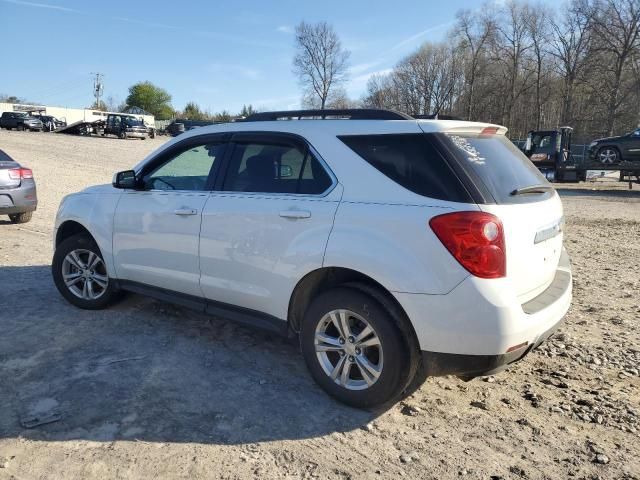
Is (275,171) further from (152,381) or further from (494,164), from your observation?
(152,381)

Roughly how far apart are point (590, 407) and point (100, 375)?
10.8ft

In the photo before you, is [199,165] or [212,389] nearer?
[212,389]

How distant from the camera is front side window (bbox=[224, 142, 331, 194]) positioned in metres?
3.49

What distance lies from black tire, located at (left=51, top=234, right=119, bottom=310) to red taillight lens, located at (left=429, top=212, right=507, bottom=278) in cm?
326

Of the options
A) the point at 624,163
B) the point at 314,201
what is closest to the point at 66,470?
the point at 314,201

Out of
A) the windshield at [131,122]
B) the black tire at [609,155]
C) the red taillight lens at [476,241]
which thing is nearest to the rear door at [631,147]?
the black tire at [609,155]

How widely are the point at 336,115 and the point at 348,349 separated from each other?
1.58 metres

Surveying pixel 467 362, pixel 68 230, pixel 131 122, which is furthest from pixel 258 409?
pixel 131 122

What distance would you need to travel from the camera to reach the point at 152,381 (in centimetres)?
361

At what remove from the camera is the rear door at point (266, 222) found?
338 cm

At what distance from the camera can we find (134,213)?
4465 mm

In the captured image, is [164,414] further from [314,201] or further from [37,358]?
[314,201]

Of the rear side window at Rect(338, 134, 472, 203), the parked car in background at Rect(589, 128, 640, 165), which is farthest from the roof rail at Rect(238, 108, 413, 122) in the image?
the parked car in background at Rect(589, 128, 640, 165)

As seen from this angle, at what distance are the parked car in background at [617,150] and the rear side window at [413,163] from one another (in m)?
21.5
